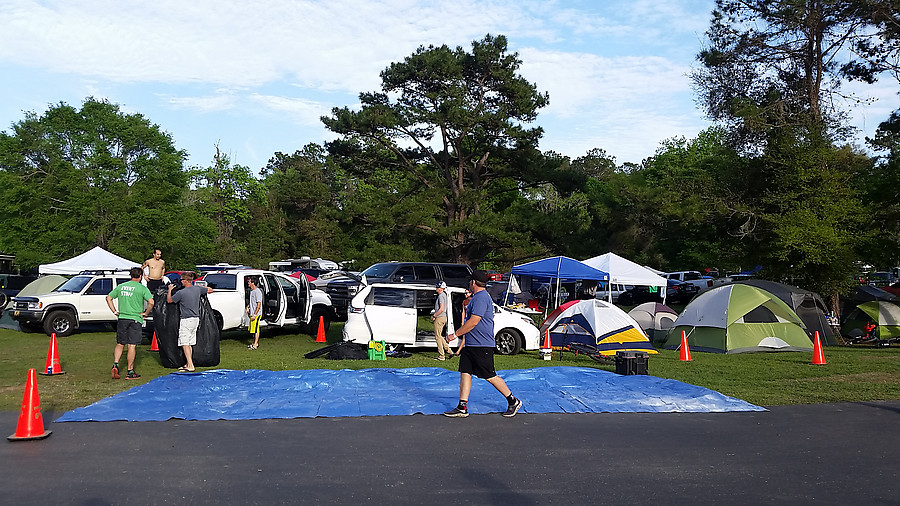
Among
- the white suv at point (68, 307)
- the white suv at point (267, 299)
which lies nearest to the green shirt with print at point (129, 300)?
the white suv at point (267, 299)

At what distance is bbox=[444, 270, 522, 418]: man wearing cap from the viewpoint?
908cm

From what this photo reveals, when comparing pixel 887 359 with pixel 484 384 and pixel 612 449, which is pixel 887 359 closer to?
pixel 484 384

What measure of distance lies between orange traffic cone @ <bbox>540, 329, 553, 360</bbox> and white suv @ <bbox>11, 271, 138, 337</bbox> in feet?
36.0

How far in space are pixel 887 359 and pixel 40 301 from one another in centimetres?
1941

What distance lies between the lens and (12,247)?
3522 centimetres

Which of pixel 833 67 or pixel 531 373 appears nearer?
pixel 531 373

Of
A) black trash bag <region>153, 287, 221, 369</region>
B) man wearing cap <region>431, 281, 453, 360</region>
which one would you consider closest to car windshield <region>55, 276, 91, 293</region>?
black trash bag <region>153, 287, 221, 369</region>

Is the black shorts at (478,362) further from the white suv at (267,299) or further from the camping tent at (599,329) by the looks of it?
the white suv at (267,299)

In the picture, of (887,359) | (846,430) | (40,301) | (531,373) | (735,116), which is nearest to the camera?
(846,430)

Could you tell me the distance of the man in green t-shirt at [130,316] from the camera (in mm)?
11805

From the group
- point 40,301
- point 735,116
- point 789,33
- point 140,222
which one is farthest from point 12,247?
point 789,33

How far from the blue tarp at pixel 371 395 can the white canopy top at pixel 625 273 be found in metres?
9.27

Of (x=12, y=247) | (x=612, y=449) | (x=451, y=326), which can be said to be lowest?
(x=612, y=449)

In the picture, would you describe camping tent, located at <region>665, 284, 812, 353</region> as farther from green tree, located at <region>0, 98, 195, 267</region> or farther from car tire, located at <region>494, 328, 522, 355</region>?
green tree, located at <region>0, 98, 195, 267</region>
